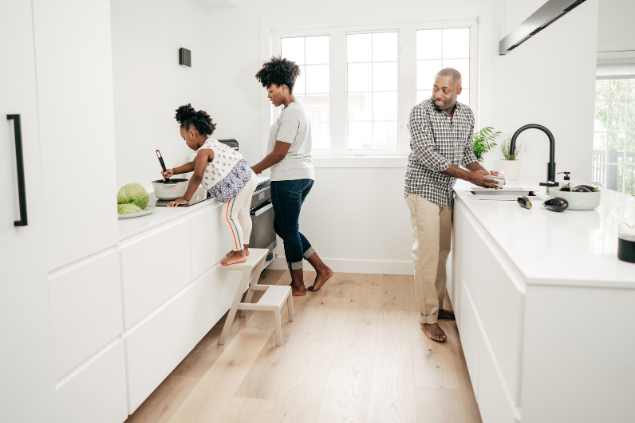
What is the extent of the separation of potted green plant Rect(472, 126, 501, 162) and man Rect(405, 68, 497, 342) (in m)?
0.62

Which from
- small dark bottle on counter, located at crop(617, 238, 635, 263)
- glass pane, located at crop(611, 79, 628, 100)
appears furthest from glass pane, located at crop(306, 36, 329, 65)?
small dark bottle on counter, located at crop(617, 238, 635, 263)

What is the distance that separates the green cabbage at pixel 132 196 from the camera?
216 centimetres

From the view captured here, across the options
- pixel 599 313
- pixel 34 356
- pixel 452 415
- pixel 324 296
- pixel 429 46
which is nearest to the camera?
pixel 599 313

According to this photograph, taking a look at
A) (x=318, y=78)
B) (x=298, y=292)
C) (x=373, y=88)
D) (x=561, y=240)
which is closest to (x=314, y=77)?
(x=318, y=78)

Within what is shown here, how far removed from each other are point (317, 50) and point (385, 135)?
91 cm

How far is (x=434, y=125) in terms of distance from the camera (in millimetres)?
2566

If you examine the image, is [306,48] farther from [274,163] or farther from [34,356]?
→ [34,356]

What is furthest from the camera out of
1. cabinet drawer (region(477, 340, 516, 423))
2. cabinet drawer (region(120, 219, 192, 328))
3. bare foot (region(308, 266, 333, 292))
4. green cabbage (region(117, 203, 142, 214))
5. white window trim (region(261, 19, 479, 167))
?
white window trim (region(261, 19, 479, 167))

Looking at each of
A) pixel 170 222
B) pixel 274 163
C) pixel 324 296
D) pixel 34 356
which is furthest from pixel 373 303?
pixel 34 356

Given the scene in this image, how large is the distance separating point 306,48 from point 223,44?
70 centimetres

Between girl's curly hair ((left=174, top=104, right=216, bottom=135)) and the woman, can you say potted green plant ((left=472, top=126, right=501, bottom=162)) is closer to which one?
the woman

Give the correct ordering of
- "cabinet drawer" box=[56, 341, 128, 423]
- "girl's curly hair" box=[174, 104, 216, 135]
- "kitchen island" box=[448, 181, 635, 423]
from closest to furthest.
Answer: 1. "kitchen island" box=[448, 181, 635, 423]
2. "cabinet drawer" box=[56, 341, 128, 423]
3. "girl's curly hair" box=[174, 104, 216, 135]

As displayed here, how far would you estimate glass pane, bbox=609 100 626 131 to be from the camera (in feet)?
13.9

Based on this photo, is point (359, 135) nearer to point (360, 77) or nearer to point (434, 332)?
point (360, 77)
